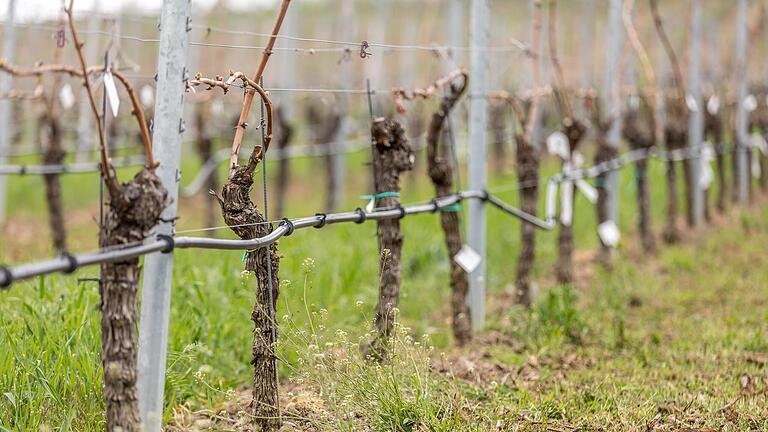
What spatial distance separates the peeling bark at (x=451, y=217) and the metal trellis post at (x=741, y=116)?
7.48 m

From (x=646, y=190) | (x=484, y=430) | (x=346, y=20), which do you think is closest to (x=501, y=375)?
(x=484, y=430)

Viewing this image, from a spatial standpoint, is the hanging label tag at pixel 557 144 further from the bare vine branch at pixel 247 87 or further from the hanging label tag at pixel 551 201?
the bare vine branch at pixel 247 87

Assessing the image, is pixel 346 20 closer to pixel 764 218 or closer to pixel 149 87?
pixel 149 87

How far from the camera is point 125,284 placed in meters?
2.58

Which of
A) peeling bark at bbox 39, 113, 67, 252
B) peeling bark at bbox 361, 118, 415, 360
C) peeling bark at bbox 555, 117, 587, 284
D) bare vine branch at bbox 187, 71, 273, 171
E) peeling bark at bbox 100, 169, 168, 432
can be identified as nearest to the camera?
peeling bark at bbox 100, 169, 168, 432

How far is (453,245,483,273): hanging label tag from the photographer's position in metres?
4.83

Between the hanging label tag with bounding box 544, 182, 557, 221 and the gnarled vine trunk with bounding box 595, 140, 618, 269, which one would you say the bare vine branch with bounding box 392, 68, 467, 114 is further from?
the gnarled vine trunk with bounding box 595, 140, 618, 269

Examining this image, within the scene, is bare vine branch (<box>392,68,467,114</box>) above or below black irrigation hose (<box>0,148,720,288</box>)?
→ above

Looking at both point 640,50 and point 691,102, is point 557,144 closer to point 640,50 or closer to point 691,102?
point 640,50

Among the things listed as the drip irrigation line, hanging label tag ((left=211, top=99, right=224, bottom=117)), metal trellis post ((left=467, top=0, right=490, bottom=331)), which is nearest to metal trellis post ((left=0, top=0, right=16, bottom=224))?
hanging label tag ((left=211, top=99, right=224, bottom=117))

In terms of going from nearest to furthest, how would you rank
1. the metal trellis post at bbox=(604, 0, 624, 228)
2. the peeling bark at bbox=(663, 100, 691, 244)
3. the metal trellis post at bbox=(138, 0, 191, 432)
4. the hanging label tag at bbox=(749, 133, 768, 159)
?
the metal trellis post at bbox=(138, 0, 191, 432) < the metal trellis post at bbox=(604, 0, 624, 228) < the peeling bark at bbox=(663, 100, 691, 244) < the hanging label tag at bbox=(749, 133, 768, 159)

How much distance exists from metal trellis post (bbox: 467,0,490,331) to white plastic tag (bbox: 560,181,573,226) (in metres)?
1.33

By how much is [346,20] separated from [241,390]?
8.67 meters

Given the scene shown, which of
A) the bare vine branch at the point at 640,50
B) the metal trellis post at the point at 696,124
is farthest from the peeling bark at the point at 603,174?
the metal trellis post at the point at 696,124
